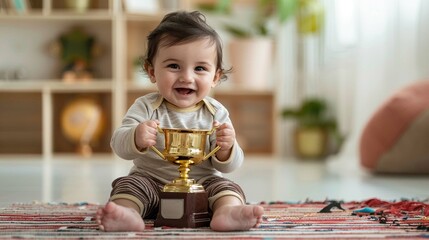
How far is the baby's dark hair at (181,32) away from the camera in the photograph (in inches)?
53.5

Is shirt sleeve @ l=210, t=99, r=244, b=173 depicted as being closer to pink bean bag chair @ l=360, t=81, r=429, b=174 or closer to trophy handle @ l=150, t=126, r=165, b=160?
trophy handle @ l=150, t=126, r=165, b=160

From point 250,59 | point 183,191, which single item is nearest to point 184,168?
point 183,191

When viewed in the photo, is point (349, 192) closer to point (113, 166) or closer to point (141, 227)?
point (141, 227)

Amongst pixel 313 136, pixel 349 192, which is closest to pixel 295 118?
pixel 313 136

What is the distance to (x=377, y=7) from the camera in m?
3.33

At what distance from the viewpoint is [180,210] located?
50.6 inches

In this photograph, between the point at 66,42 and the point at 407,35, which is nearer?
the point at 407,35

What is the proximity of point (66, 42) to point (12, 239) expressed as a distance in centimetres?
355

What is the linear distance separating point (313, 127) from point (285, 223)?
301 cm

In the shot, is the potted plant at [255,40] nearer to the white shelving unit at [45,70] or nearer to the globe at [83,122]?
the white shelving unit at [45,70]

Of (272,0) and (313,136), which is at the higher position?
(272,0)

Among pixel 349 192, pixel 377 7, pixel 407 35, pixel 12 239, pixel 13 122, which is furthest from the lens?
pixel 13 122

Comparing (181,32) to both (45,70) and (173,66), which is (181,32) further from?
(45,70)

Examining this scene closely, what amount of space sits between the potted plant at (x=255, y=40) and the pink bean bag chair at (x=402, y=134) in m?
1.54
